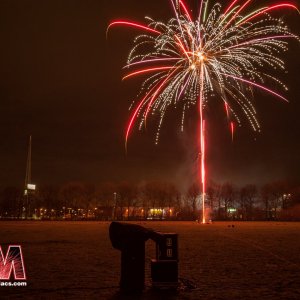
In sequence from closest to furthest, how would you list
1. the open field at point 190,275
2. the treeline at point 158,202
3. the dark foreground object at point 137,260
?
the open field at point 190,275 → the dark foreground object at point 137,260 → the treeline at point 158,202

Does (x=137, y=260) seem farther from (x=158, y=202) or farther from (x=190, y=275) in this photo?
(x=158, y=202)

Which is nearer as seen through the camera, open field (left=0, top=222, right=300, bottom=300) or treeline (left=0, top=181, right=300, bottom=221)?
open field (left=0, top=222, right=300, bottom=300)

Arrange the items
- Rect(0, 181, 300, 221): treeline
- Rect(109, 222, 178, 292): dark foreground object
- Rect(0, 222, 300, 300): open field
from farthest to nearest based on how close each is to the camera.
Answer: Rect(0, 181, 300, 221): treeline → Rect(109, 222, 178, 292): dark foreground object → Rect(0, 222, 300, 300): open field

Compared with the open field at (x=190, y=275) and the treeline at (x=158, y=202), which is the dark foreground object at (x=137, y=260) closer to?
the open field at (x=190, y=275)

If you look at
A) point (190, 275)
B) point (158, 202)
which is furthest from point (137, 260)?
point (158, 202)

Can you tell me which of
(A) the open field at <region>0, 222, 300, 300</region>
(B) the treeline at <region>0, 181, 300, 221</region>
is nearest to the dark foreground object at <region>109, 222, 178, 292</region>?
(A) the open field at <region>0, 222, 300, 300</region>

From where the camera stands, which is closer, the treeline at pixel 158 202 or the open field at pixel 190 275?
the open field at pixel 190 275

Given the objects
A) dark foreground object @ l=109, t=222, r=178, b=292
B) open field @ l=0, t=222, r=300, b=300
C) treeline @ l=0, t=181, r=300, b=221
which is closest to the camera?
open field @ l=0, t=222, r=300, b=300

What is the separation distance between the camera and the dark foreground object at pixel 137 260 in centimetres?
955

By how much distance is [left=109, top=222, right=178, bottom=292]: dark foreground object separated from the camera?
9555 mm

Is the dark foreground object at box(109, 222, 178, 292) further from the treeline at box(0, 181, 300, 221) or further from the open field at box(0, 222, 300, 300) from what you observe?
the treeline at box(0, 181, 300, 221)

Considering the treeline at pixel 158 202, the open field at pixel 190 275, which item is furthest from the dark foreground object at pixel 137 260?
the treeline at pixel 158 202

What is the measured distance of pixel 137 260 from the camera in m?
9.66

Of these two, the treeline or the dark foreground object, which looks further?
the treeline
